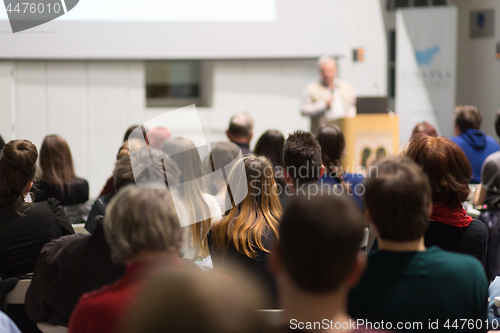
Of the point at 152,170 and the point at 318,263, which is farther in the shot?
the point at 152,170

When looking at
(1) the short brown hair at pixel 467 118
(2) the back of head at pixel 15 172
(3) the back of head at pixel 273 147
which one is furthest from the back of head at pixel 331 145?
(2) the back of head at pixel 15 172

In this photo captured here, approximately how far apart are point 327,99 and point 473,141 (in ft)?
6.02

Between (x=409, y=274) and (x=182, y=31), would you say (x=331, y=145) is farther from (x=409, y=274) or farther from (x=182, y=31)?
(x=182, y=31)

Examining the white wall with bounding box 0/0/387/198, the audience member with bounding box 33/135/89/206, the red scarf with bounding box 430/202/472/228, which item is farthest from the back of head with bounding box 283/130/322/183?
the white wall with bounding box 0/0/387/198

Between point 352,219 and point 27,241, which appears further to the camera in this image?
point 27,241

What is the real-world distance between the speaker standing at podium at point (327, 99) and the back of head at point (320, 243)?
4610mm

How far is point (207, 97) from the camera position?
7.55 meters

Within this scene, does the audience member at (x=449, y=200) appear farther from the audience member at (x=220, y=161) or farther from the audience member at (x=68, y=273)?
the audience member at (x=220, y=161)

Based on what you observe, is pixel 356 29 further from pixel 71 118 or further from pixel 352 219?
pixel 352 219

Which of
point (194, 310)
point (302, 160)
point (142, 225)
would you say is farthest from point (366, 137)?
point (194, 310)

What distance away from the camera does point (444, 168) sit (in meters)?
2.01

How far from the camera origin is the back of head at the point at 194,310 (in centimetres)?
66

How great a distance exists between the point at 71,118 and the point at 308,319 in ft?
22.3

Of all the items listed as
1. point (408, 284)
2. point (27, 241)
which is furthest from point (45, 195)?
point (408, 284)
